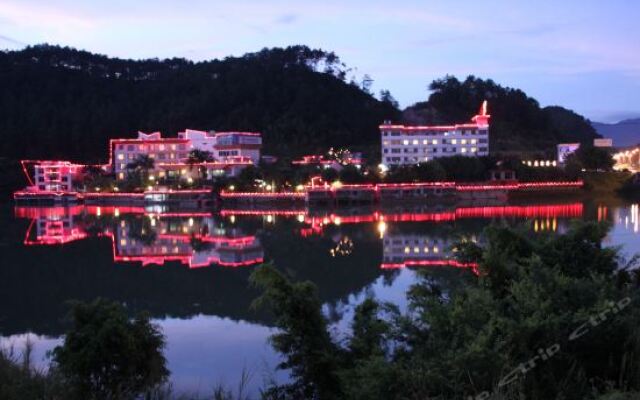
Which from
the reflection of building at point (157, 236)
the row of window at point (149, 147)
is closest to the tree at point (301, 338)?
the reflection of building at point (157, 236)

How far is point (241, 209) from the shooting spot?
3356 cm

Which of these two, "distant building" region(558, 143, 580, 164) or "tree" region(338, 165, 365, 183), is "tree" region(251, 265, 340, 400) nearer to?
"tree" region(338, 165, 365, 183)

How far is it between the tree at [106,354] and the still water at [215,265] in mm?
728

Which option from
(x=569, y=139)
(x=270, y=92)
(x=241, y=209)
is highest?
(x=270, y=92)

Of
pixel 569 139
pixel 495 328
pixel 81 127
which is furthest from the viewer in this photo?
pixel 569 139

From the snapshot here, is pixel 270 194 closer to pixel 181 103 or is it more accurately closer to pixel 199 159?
pixel 199 159

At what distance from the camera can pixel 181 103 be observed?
5334 centimetres

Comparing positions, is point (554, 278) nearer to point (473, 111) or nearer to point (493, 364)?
point (493, 364)

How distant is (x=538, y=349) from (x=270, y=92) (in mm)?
49374

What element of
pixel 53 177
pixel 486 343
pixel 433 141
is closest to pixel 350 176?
pixel 433 141

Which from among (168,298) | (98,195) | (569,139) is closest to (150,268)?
(168,298)

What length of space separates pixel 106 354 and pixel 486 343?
10.3ft

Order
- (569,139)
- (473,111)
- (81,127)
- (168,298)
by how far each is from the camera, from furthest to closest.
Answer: (569,139), (473,111), (81,127), (168,298)

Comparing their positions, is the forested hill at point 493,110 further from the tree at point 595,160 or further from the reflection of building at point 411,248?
the reflection of building at point 411,248
